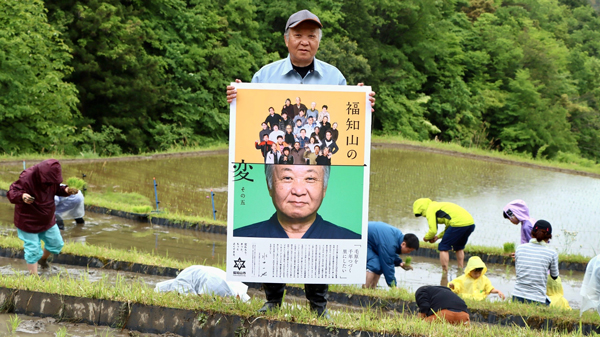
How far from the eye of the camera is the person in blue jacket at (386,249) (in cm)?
755

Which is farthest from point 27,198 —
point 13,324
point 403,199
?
point 403,199

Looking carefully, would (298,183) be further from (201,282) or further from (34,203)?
(34,203)

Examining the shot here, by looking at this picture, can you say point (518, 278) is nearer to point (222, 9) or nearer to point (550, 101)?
point (222, 9)

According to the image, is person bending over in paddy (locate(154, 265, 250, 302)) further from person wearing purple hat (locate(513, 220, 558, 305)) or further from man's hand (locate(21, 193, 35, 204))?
person wearing purple hat (locate(513, 220, 558, 305))

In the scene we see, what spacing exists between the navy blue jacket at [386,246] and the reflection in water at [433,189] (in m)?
4.62

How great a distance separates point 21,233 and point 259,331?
3751 millimetres

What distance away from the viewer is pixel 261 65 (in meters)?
31.2

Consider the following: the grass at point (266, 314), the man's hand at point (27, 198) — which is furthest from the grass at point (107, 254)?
the grass at point (266, 314)

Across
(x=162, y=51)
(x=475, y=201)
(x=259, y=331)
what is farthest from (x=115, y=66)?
(x=259, y=331)

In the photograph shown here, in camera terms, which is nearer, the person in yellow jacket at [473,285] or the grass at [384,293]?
the grass at [384,293]

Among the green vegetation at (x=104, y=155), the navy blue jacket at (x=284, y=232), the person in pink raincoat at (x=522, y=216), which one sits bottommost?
the person in pink raincoat at (x=522, y=216)

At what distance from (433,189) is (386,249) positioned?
1023 centimetres

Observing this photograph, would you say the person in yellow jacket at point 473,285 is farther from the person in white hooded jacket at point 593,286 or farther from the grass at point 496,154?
the grass at point 496,154

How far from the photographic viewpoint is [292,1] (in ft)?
108
